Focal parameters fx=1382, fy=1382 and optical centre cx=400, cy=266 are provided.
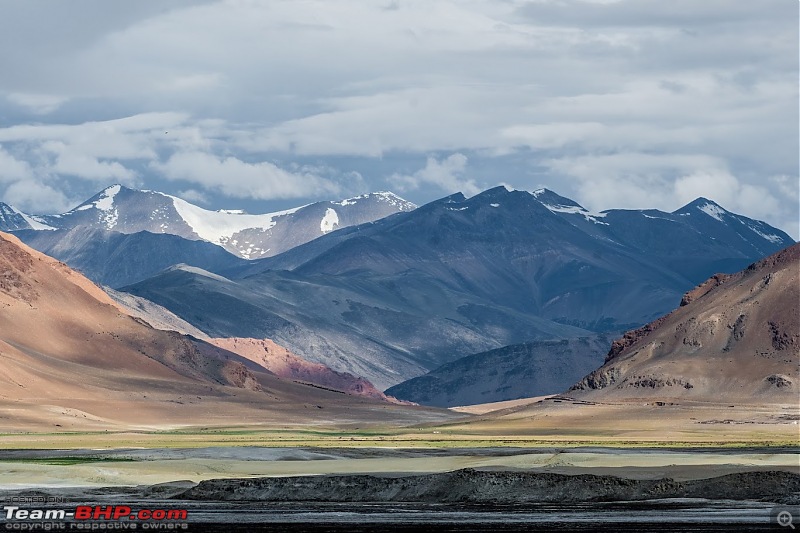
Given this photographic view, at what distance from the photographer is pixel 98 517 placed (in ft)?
217

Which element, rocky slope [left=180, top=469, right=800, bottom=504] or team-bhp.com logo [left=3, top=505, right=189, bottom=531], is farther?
rocky slope [left=180, top=469, right=800, bottom=504]

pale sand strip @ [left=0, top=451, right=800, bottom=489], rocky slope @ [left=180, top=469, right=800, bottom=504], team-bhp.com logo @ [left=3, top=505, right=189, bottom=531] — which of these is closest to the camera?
team-bhp.com logo @ [left=3, top=505, right=189, bottom=531]

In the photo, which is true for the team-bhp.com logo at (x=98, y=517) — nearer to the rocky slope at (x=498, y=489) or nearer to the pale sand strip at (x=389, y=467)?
the rocky slope at (x=498, y=489)

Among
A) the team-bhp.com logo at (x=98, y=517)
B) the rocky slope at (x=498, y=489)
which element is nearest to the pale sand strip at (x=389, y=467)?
the rocky slope at (x=498, y=489)

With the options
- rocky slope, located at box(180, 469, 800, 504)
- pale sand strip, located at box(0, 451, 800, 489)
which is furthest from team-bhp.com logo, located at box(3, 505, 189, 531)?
pale sand strip, located at box(0, 451, 800, 489)

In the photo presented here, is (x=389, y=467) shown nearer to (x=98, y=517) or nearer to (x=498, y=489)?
(x=498, y=489)

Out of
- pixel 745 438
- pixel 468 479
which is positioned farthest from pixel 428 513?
pixel 745 438

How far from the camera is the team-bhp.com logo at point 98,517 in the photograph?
61.1 m

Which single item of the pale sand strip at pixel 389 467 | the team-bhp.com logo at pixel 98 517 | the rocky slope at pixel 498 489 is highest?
the team-bhp.com logo at pixel 98 517

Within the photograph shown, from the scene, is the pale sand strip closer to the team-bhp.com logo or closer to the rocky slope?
the rocky slope

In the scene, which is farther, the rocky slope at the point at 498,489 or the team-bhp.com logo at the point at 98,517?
the rocky slope at the point at 498,489

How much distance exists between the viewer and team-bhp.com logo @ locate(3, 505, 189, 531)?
200 ft

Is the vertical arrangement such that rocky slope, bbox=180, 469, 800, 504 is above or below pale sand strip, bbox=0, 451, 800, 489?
above

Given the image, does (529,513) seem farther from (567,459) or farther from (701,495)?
(567,459)
